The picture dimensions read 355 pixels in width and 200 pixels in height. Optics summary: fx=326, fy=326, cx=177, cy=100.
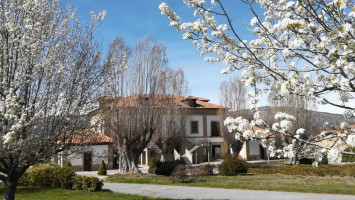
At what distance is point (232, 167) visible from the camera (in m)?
23.6

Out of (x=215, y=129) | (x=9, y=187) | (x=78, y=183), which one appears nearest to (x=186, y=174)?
(x=78, y=183)

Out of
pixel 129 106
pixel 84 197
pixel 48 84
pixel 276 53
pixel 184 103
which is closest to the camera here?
pixel 276 53

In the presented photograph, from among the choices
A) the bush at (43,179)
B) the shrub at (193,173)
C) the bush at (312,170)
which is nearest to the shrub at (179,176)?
the shrub at (193,173)

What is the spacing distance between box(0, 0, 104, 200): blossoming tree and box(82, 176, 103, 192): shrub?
7949 mm

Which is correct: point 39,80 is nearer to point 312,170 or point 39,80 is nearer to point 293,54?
point 293,54

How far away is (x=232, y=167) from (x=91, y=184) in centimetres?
1107

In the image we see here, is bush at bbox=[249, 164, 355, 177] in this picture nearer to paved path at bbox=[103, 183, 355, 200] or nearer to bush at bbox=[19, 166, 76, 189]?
paved path at bbox=[103, 183, 355, 200]

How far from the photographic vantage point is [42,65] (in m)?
7.38

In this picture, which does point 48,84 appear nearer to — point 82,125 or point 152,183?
point 82,125

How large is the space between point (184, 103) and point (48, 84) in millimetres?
29232

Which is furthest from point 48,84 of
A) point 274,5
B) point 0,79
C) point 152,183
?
point 152,183

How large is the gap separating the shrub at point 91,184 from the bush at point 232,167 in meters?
10.2

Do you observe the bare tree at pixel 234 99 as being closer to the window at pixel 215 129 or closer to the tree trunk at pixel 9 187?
the window at pixel 215 129

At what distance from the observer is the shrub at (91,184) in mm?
16203
